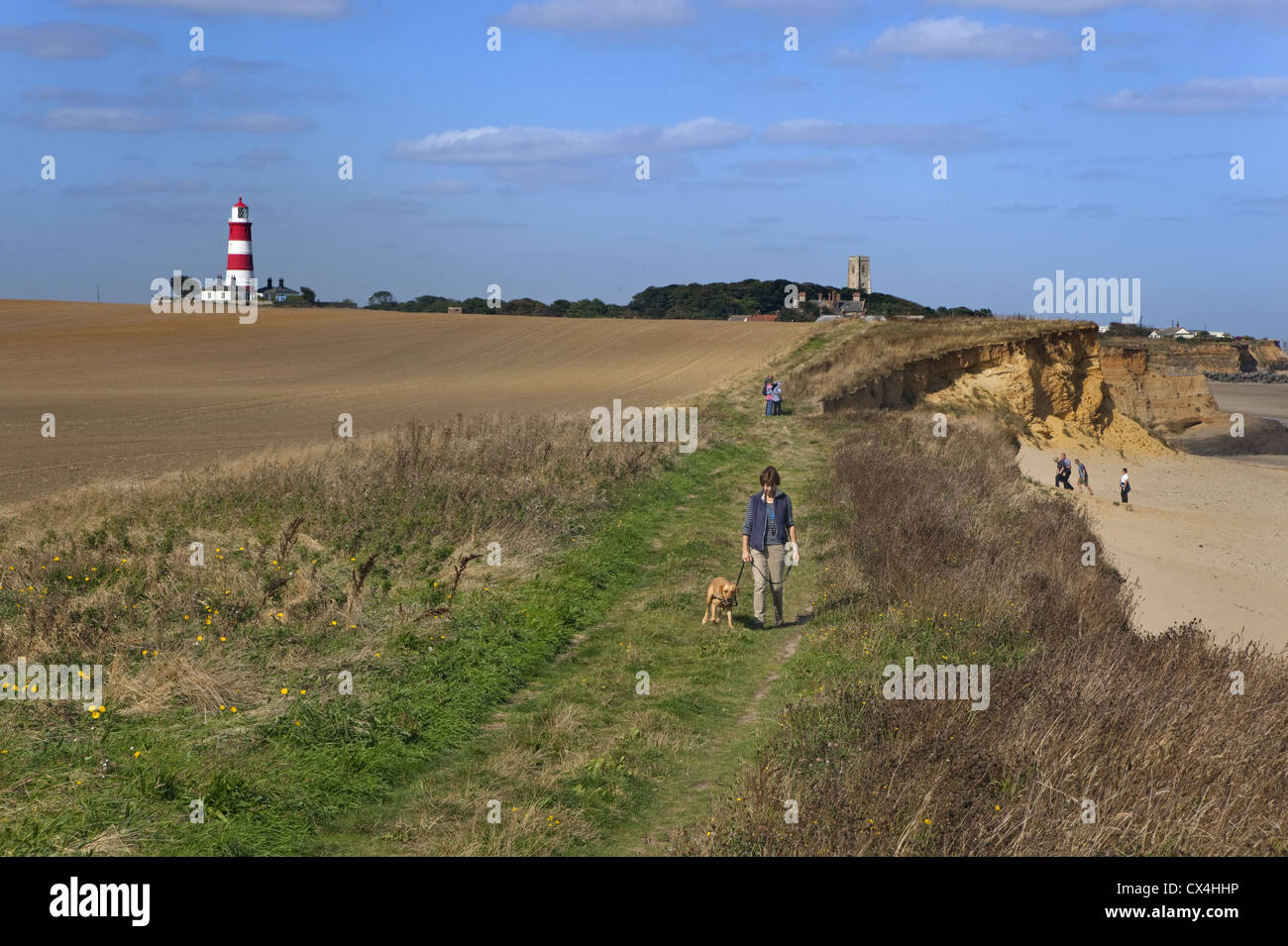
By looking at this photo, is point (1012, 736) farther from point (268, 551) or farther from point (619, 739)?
point (268, 551)

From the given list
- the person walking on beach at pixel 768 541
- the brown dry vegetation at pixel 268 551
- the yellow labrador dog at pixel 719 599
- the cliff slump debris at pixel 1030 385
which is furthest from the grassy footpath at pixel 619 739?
the cliff slump debris at pixel 1030 385

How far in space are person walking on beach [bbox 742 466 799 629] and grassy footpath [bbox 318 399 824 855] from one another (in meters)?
0.34

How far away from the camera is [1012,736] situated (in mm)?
7562

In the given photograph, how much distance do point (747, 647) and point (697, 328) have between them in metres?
60.1

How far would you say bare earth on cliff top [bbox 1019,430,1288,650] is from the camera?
19.5 meters

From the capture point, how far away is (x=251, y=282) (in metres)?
86.6

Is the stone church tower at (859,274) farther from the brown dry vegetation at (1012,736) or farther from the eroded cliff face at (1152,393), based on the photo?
the brown dry vegetation at (1012,736)

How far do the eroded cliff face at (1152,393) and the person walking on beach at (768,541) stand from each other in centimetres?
5992

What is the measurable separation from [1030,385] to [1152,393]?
27.6 metres

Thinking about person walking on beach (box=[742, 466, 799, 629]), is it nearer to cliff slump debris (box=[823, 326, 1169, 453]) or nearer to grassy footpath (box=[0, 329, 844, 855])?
A: grassy footpath (box=[0, 329, 844, 855])

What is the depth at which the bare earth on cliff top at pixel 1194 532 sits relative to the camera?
1955 centimetres

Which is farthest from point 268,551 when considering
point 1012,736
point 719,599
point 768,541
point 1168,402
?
point 1168,402

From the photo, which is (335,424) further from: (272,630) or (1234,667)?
(1234,667)

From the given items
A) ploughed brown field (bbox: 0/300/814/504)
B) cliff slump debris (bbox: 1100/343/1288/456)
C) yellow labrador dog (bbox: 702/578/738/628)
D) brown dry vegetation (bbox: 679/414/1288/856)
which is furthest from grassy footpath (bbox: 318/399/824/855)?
cliff slump debris (bbox: 1100/343/1288/456)
